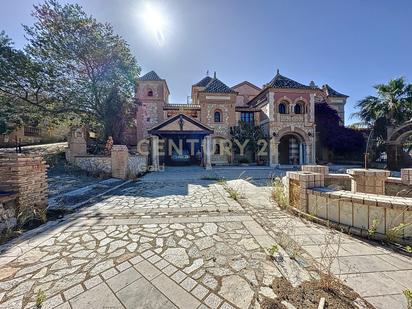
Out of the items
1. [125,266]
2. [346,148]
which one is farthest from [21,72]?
[346,148]

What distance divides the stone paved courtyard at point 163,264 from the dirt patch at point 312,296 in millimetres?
Answer: 113

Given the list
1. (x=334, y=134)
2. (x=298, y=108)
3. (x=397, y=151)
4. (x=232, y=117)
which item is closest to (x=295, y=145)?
(x=298, y=108)

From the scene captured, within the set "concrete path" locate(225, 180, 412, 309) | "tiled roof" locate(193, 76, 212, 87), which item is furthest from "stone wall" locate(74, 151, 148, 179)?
"tiled roof" locate(193, 76, 212, 87)

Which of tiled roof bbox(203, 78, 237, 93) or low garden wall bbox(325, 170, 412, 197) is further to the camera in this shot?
tiled roof bbox(203, 78, 237, 93)

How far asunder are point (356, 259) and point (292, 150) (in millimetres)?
20487

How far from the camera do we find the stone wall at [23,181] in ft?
13.9

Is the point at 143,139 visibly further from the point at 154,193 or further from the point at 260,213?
the point at 260,213

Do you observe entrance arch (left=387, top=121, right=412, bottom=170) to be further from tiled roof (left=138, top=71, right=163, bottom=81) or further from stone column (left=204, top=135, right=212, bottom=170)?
tiled roof (left=138, top=71, right=163, bottom=81)

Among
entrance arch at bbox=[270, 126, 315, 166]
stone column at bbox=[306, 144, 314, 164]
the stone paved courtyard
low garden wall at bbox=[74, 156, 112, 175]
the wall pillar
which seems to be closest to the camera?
the stone paved courtyard

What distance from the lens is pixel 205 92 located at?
66.1 ft

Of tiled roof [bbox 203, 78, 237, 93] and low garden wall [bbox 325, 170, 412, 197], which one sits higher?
tiled roof [bbox 203, 78, 237, 93]

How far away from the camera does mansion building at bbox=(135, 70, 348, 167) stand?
19.4 metres

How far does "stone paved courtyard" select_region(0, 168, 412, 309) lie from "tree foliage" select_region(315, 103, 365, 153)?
20.7 metres

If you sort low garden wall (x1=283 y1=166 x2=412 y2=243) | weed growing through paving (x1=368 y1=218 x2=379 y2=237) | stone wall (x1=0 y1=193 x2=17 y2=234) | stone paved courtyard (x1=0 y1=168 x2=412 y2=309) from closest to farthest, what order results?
stone paved courtyard (x1=0 y1=168 x2=412 y2=309) < low garden wall (x1=283 y1=166 x2=412 y2=243) < weed growing through paving (x1=368 y1=218 x2=379 y2=237) < stone wall (x1=0 y1=193 x2=17 y2=234)
